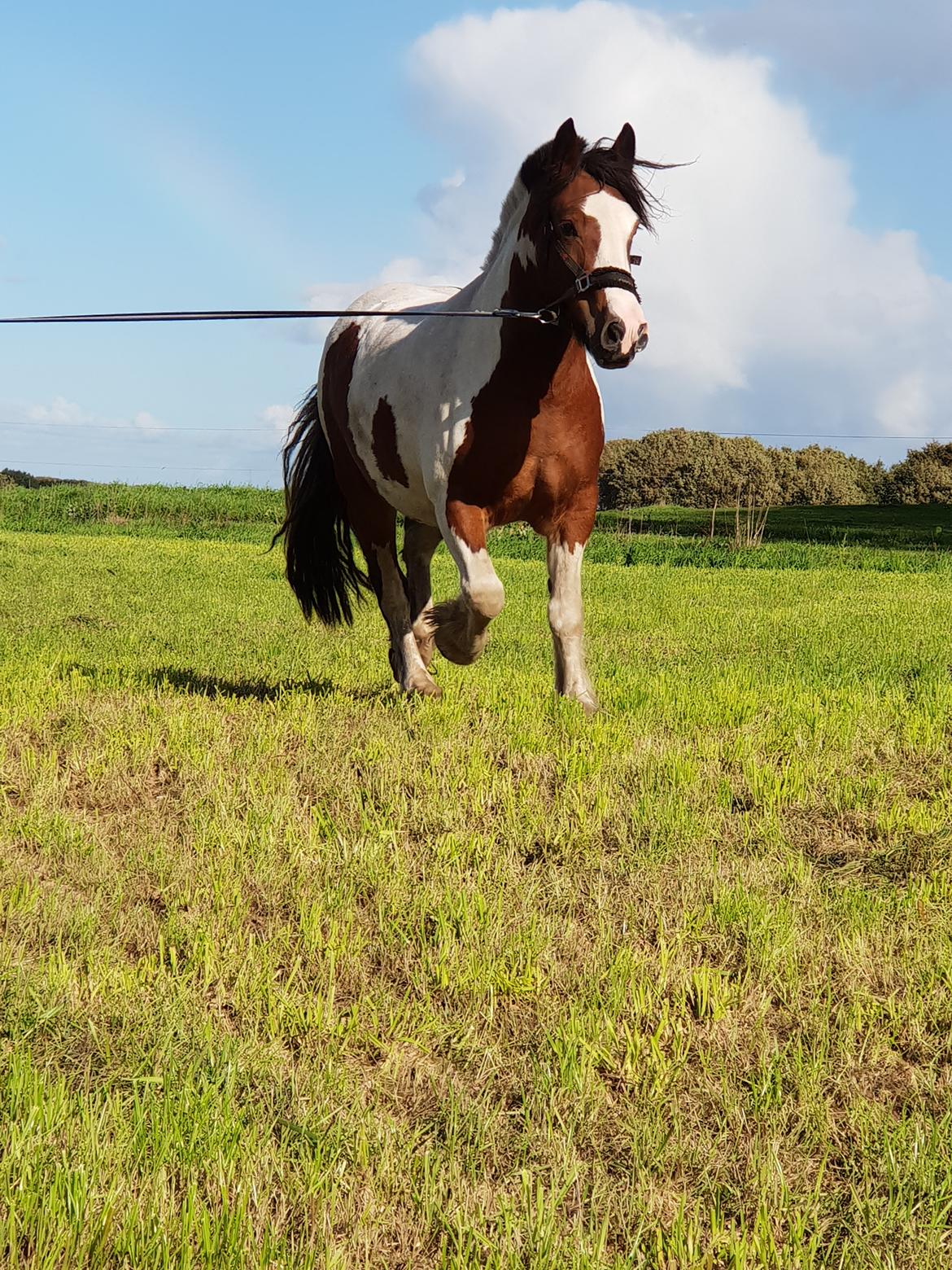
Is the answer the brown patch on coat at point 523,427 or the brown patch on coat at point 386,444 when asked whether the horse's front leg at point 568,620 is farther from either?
the brown patch on coat at point 386,444

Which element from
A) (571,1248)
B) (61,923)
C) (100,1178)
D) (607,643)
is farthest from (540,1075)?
(607,643)

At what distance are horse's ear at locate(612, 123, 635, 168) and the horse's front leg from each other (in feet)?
6.26

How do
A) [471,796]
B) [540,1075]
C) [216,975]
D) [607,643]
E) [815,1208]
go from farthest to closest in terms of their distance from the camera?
1. [607,643]
2. [471,796]
3. [216,975]
4. [540,1075]
5. [815,1208]

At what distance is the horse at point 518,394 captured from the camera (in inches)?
198

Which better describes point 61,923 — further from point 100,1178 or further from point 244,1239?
point 244,1239

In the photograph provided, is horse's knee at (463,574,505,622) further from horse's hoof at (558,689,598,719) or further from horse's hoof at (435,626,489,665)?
horse's hoof at (558,689,598,719)

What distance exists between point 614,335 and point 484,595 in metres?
1.48

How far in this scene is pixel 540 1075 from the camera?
9.41ft

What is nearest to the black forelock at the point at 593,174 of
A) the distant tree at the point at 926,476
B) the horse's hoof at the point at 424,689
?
the horse's hoof at the point at 424,689

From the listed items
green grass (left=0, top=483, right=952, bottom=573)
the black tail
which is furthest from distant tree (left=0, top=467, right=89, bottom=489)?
the black tail

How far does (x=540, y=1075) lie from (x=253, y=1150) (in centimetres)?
78

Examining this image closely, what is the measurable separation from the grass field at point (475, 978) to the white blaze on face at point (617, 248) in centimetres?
207

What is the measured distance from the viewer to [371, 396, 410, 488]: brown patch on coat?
251 inches


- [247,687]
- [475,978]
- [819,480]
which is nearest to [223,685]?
[247,687]
